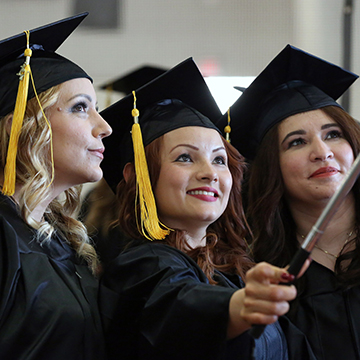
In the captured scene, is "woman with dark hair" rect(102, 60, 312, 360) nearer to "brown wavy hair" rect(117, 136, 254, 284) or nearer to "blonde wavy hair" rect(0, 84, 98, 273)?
"brown wavy hair" rect(117, 136, 254, 284)

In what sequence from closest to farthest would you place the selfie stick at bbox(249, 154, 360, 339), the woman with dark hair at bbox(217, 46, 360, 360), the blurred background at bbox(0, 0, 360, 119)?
the selfie stick at bbox(249, 154, 360, 339) < the woman with dark hair at bbox(217, 46, 360, 360) < the blurred background at bbox(0, 0, 360, 119)

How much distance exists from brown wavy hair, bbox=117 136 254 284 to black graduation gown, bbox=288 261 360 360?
0.22 metres

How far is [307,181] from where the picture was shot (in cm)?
181

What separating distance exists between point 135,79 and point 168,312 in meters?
1.64

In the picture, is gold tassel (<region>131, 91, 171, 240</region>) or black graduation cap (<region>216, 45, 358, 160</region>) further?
black graduation cap (<region>216, 45, 358, 160</region>)

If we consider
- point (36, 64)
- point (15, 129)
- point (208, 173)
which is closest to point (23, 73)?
point (36, 64)

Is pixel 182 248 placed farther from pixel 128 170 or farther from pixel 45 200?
pixel 45 200

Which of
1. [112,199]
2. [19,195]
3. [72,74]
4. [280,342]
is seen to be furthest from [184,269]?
[112,199]

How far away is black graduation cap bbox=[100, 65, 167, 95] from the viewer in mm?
2602

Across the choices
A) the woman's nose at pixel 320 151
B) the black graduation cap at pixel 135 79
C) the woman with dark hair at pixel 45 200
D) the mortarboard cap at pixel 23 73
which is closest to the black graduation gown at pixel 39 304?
the woman with dark hair at pixel 45 200

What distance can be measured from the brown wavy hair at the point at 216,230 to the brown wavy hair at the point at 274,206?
4.0 inches

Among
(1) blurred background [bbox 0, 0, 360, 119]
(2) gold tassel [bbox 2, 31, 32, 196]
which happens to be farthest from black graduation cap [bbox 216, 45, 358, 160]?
(1) blurred background [bbox 0, 0, 360, 119]

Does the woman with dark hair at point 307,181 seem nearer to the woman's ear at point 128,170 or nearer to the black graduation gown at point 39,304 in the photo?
the woman's ear at point 128,170

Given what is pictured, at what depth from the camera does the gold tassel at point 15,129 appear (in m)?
1.46
